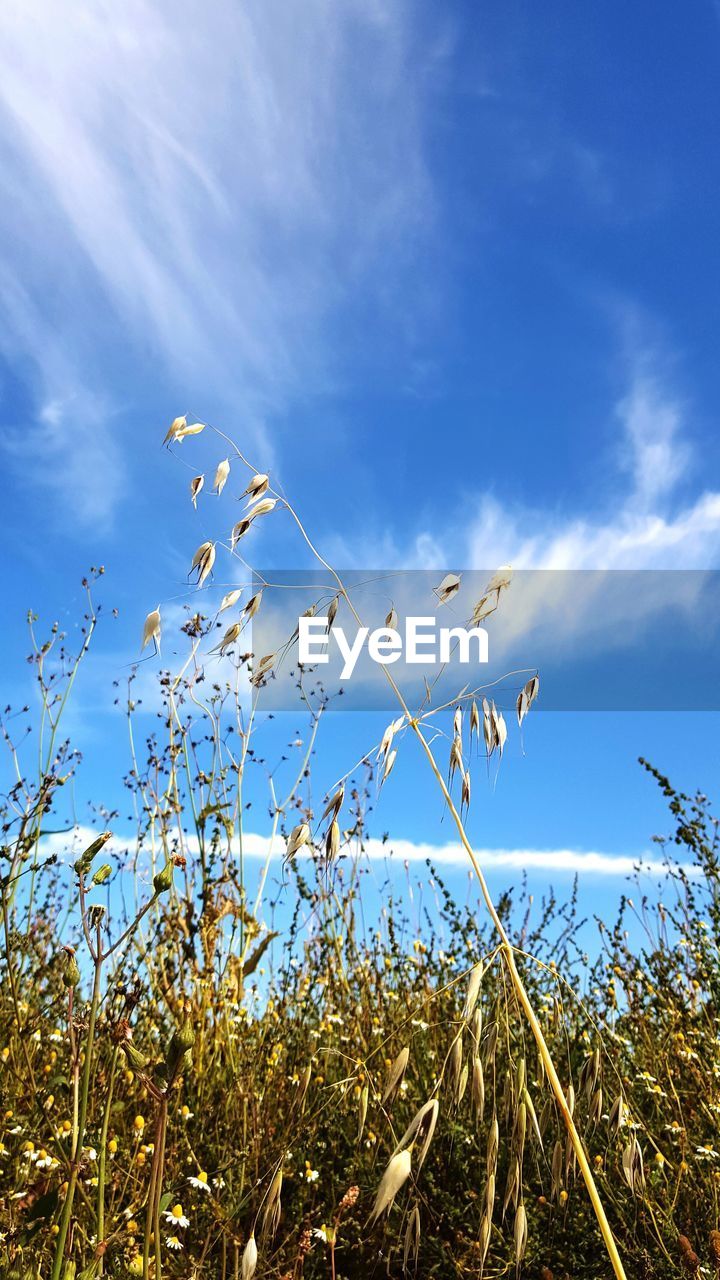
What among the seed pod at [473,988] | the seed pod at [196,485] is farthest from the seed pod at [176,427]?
the seed pod at [473,988]

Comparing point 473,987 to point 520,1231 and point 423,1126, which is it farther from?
point 520,1231

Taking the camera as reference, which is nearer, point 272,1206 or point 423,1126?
point 423,1126

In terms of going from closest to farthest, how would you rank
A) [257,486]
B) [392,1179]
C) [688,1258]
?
[392,1179]
[257,486]
[688,1258]

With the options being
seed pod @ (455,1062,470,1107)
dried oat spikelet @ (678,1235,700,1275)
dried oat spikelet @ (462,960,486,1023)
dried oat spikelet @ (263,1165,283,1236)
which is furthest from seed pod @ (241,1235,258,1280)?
dried oat spikelet @ (678,1235,700,1275)

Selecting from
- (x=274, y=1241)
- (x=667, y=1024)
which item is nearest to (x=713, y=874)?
(x=667, y=1024)

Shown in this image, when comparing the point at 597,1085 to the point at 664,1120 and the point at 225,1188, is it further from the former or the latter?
the point at 664,1120

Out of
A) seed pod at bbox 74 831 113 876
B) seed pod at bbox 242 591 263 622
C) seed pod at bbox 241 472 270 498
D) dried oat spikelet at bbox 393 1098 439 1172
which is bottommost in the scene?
dried oat spikelet at bbox 393 1098 439 1172

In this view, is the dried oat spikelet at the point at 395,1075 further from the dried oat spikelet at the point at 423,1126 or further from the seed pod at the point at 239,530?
the seed pod at the point at 239,530

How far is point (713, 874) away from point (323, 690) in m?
2.46

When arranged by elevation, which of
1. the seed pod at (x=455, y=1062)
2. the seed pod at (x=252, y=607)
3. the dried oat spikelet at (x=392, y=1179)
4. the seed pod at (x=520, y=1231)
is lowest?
the seed pod at (x=520, y=1231)

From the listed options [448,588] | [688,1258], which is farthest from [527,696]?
[688,1258]

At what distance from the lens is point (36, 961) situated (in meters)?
4.64

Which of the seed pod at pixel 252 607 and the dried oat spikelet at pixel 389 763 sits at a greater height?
the seed pod at pixel 252 607

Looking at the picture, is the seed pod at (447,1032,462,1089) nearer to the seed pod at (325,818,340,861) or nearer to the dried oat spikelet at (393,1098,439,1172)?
the dried oat spikelet at (393,1098,439,1172)
